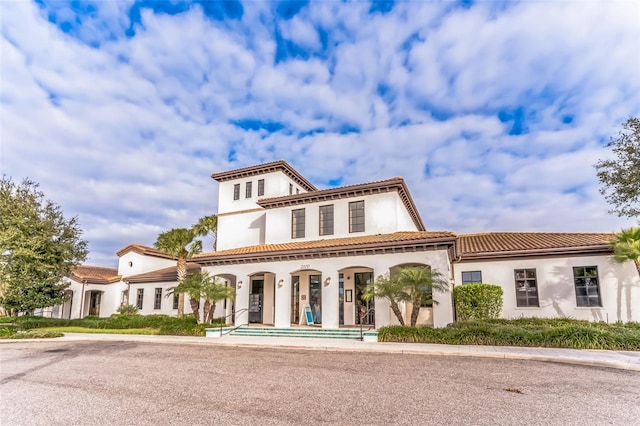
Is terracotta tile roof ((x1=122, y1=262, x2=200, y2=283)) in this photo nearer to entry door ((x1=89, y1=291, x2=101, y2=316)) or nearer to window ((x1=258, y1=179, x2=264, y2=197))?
entry door ((x1=89, y1=291, x2=101, y2=316))

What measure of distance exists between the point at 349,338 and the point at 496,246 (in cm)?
964

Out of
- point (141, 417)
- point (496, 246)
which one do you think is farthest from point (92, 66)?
point (496, 246)

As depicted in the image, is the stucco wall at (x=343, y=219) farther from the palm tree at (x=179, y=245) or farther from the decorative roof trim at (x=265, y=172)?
the palm tree at (x=179, y=245)

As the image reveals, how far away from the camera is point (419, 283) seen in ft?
50.3

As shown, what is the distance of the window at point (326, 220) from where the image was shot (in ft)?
69.6

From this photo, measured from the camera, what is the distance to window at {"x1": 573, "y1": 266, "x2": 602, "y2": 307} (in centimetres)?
1714

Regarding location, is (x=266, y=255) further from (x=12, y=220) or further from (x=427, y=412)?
(x=12, y=220)

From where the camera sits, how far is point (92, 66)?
1338cm

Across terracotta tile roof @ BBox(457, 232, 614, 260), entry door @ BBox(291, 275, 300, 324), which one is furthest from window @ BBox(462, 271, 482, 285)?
entry door @ BBox(291, 275, 300, 324)

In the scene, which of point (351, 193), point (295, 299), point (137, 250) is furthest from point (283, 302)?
point (137, 250)

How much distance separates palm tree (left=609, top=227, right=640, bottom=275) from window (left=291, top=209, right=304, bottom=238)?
14836 mm

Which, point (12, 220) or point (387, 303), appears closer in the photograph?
point (387, 303)

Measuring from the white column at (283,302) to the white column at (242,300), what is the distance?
6.59 ft

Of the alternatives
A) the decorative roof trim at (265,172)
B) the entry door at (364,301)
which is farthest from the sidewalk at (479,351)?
the decorative roof trim at (265,172)
